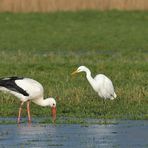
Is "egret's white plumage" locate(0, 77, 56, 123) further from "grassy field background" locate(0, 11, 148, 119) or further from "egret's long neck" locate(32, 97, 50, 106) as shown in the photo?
"grassy field background" locate(0, 11, 148, 119)

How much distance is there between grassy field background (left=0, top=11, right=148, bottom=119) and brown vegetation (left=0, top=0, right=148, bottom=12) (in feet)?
2.18

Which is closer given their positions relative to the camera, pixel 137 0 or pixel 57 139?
pixel 57 139

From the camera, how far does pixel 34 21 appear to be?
116 ft

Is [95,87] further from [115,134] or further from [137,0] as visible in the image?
[137,0]

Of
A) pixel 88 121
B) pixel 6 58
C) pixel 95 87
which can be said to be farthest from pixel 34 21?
pixel 88 121

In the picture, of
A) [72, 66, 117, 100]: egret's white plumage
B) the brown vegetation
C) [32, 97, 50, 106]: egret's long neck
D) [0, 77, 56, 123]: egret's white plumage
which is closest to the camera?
[32, 97, 50, 106]: egret's long neck

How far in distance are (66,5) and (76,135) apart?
2445cm

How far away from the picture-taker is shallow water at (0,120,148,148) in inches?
512

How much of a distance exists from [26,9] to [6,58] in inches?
507

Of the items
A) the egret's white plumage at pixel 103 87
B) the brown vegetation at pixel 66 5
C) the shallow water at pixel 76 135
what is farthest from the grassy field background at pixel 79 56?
the shallow water at pixel 76 135

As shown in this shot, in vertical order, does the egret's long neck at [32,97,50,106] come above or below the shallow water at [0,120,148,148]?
above

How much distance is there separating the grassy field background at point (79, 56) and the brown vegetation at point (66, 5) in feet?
2.18

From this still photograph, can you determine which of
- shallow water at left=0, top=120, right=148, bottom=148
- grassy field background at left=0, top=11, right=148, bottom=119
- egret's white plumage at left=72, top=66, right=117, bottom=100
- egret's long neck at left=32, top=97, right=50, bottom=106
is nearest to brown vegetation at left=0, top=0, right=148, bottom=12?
grassy field background at left=0, top=11, right=148, bottom=119

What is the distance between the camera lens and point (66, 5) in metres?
38.1
